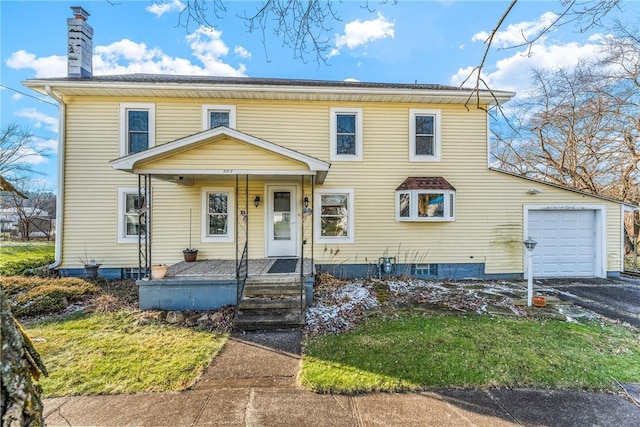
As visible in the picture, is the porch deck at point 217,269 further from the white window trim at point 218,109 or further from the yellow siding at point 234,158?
the white window trim at point 218,109

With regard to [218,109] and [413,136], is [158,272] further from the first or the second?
[413,136]

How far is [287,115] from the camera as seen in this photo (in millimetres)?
8211

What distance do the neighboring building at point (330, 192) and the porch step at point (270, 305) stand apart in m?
2.01

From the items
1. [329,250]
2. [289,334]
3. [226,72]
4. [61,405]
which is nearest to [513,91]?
[329,250]

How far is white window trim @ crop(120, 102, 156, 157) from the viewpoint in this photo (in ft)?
25.7

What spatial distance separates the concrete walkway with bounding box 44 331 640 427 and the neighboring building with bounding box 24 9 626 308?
4676 millimetres

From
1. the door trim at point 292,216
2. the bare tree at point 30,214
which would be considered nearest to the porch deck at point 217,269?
the door trim at point 292,216

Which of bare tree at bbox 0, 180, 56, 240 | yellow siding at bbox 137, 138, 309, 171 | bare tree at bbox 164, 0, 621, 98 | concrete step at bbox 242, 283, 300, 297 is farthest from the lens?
bare tree at bbox 0, 180, 56, 240

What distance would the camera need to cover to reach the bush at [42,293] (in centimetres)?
545

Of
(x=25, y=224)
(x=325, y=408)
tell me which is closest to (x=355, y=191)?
(x=325, y=408)

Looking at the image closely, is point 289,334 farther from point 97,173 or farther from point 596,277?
point 596,277

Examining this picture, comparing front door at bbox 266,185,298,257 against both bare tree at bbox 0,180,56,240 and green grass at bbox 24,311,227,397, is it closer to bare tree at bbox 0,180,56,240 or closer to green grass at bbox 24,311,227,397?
green grass at bbox 24,311,227,397

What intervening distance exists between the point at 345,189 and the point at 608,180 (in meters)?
13.9

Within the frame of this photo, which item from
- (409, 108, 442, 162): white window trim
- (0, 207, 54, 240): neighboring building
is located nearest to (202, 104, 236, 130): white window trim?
(409, 108, 442, 162): white window trim
